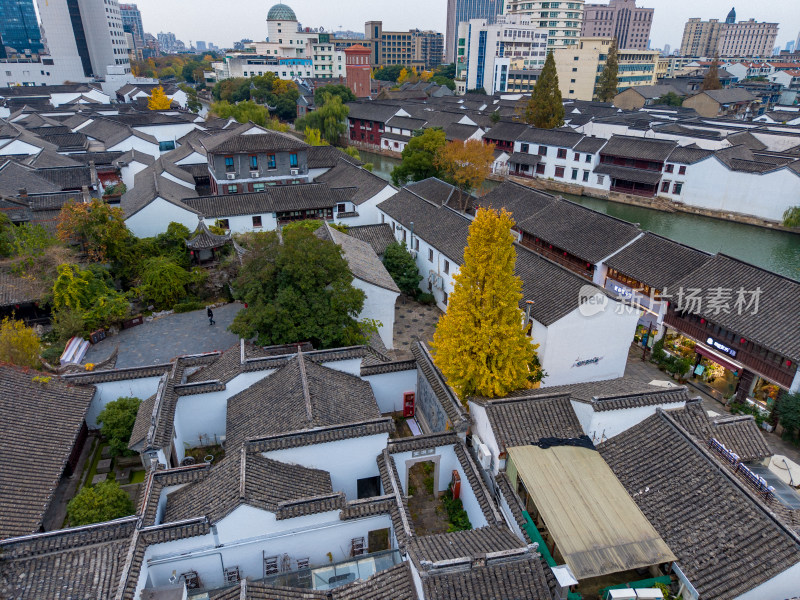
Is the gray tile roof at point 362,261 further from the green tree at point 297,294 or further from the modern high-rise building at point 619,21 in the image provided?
the modern high-rise building at point 619,21

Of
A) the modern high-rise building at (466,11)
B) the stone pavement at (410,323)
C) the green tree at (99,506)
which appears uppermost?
the modern high-rise building at (466,11)

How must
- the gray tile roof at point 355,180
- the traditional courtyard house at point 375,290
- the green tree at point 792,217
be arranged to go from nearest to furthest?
the traditional courtyard house at point 375,290, the gray tile roof at point 355,180, the green tree at point 792,217

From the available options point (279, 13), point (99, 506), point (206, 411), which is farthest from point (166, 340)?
point (279, 13)

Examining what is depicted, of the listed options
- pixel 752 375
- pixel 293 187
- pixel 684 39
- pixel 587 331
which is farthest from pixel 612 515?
pixel 684 39

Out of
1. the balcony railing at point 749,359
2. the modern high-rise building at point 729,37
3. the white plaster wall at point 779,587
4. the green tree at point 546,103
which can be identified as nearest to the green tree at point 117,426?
the white plaster wall at point 779,587

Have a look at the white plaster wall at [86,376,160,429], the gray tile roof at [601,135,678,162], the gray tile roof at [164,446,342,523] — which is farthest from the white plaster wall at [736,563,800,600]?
the gray tile roof at [601,135,678,162]

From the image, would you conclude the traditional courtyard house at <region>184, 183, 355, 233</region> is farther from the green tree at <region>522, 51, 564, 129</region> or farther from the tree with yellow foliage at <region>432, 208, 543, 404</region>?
the green tree at <region>522, 51, 564, 129</region>
